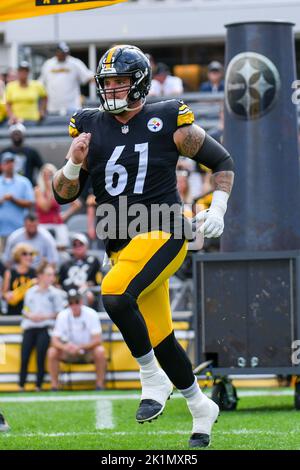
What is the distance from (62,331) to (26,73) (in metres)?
4.79

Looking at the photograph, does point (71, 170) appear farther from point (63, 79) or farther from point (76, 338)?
point (63, 79)

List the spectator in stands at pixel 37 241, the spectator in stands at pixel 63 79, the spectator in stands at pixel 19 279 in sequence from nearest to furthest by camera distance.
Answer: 1. the spectator in stands at pixel 19 279
2. the spectator in stands at pixel 37 241
3. the spectator in stands at pixel 63 79

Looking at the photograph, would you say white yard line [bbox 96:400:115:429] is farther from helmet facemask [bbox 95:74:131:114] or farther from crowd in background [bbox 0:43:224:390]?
helmet facemask [bbox 95:74:131:114]

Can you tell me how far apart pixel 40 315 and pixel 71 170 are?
6.27m

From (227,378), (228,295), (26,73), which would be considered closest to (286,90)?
(228,295)

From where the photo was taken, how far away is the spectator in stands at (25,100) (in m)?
16.3

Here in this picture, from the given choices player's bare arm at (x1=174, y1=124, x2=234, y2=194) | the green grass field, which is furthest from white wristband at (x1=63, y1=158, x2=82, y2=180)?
the green grass field

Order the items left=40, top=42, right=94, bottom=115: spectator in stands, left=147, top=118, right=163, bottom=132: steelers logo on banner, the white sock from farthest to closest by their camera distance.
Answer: left=40, top=42, right=94, bottom=115: spectator in stands, the white sock, left=147, top=118, right=163, bottom=132: steelers logo on banner

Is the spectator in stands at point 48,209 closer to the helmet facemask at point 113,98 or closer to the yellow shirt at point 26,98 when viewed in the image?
the yellow shirt at point 26,98

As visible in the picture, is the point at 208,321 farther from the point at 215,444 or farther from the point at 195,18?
the point at 195,18

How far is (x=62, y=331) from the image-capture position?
12.3 meters

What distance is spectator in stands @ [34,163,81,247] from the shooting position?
14.3m

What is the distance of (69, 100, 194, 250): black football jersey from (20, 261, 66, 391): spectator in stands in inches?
240

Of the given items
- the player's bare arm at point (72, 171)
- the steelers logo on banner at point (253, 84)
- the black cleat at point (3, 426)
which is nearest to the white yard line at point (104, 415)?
the black cleat at point (3, 426)
